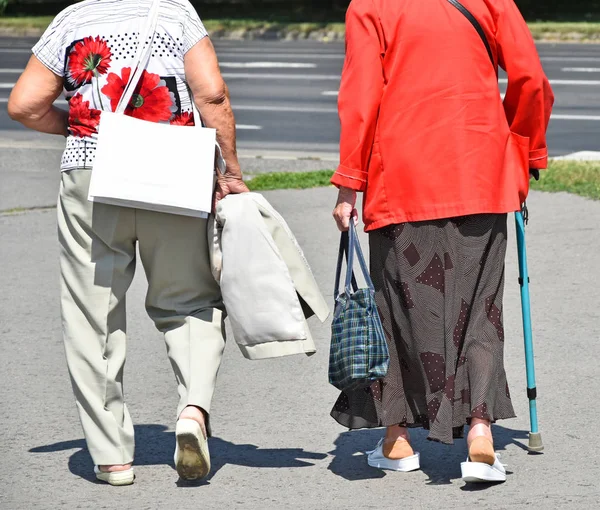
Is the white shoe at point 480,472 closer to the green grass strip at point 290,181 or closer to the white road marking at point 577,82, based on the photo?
the green grass strip at point 290,181

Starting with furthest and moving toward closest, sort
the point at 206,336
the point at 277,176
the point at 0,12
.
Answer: the point at 0,12
the point at 277,176
the point at 206,336

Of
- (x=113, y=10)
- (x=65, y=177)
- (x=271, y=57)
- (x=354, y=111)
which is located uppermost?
(x=113, y=10)

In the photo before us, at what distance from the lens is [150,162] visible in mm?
3736

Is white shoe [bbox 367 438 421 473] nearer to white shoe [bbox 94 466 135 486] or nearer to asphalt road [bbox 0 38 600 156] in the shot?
white shoe [bbox 94 466 135 486]

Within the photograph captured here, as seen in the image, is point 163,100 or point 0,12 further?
point 0,12

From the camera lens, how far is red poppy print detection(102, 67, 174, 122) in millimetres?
3758

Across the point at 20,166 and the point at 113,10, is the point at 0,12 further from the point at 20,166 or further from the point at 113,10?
the point at 113,10

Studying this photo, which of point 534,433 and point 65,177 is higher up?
point 65,177

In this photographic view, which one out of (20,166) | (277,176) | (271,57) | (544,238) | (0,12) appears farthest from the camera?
(0,12)

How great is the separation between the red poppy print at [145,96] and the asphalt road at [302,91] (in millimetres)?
7512

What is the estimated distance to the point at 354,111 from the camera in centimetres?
372

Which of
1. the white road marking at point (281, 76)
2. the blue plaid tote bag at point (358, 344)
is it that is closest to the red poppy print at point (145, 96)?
the blue plaid tote bag at point (358, 344)

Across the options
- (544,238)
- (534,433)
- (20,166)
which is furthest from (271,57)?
(534,433)

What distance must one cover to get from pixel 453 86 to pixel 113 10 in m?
1.10
